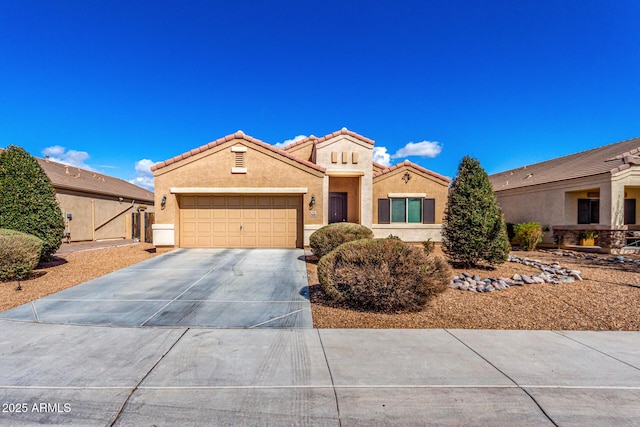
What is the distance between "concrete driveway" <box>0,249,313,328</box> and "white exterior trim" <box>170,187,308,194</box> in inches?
148

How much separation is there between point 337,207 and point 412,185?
4272 millimetres

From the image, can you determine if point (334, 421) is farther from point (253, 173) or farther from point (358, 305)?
point (253, 173)

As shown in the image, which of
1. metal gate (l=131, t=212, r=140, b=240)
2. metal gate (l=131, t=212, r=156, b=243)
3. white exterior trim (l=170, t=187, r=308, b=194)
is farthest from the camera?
metal gate (l=131, t=212, r=140, b=240)

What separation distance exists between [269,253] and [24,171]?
805 centimetres

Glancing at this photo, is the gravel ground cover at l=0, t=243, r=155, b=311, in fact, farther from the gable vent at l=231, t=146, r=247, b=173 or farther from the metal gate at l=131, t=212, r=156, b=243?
the metal gate at l=131, t=212, r=156, b=243

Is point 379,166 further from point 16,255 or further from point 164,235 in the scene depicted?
point 16,255

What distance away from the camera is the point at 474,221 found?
9.28 metres

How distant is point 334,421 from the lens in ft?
9.12

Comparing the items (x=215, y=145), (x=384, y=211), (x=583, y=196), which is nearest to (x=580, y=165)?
(x=583, y=196)

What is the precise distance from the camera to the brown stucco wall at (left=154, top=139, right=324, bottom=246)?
13.3 meters

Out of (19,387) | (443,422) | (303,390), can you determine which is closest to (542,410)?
(443,422)

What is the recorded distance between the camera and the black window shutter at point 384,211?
15625 millimetres

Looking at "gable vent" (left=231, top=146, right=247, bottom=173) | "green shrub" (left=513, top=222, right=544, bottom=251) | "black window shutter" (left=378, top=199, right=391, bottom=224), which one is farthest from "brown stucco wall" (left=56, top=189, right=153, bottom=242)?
"green shrub" (left=513, top=222, right=544, bottom=251)

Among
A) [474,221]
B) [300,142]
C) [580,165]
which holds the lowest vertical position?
[474,221]
